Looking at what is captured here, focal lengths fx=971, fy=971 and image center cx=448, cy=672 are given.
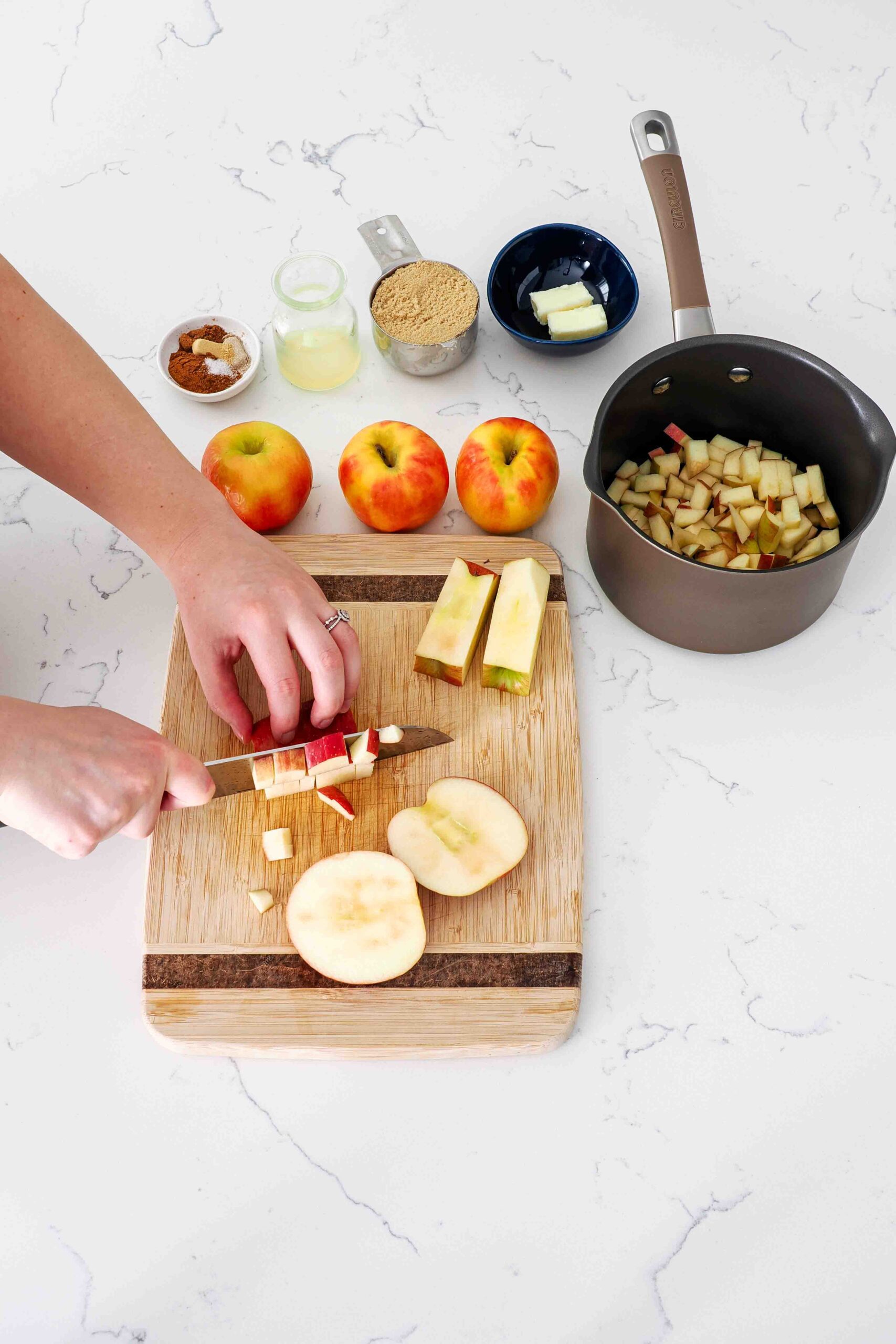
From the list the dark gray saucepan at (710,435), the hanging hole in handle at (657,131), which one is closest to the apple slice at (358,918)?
the dark gray saucepan at (710,435)

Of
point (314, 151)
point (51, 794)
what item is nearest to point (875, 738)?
point (51, 794)

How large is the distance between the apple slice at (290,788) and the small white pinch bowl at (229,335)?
714 mm

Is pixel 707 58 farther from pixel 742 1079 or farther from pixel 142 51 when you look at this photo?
pixel 742 1079

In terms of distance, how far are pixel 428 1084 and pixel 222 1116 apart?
265mm

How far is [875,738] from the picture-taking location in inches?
56.5

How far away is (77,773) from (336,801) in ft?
1.15

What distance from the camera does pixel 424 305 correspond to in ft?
5.32

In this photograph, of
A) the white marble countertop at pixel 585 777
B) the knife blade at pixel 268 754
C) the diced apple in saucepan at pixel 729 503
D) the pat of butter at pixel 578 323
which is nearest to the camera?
the white marble countertop at pixel 585 777

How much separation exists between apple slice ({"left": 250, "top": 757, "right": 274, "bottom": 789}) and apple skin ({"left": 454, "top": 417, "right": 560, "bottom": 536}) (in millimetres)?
511

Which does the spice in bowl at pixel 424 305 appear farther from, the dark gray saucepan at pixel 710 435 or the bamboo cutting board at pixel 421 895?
the bamboo cutting board at pixel 421 895

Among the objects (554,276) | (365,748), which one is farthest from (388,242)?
(365,748)

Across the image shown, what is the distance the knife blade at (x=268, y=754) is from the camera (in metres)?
1.29

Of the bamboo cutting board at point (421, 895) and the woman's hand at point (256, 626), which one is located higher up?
the woman's hand at point (256, 626)

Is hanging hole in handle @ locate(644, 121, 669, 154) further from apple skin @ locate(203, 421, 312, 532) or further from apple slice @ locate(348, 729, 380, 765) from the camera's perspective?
apple slice @ locate(348, 729, 380, 765)
